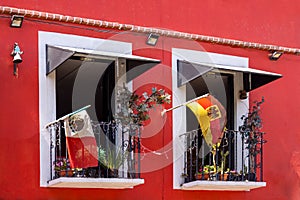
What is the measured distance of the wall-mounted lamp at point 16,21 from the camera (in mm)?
10953

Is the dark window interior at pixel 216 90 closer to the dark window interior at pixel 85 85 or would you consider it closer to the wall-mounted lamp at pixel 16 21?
the dark window interior at pixel 85 85

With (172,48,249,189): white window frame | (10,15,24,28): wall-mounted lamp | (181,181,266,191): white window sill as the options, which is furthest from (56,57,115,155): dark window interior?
(181,181,266,191): white window sill

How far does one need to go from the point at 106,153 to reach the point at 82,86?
4.43 feet

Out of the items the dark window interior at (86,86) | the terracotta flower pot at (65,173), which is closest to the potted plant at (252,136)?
the dark window interior at (86,86)

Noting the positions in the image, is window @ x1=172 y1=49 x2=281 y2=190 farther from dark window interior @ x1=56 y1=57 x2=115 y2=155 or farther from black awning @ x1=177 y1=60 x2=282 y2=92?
dark window interior @ x1=56 y1=57 x2=115 y2=155

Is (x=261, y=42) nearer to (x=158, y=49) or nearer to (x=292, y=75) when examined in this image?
(x=292, y=75)

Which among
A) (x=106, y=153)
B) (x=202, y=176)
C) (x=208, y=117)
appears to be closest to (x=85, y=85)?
(x=106, y=153)

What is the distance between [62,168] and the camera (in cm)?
1085

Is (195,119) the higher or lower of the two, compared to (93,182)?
higher

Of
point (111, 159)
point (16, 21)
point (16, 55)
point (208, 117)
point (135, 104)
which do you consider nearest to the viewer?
point (16, 55)

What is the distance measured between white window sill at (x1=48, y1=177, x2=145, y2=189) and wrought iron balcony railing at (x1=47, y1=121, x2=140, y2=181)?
0.37 ft

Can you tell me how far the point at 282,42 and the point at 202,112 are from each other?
2399 millimetres

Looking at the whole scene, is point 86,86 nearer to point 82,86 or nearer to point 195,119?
point 82,86

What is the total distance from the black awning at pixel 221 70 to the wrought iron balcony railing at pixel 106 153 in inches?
45.3
